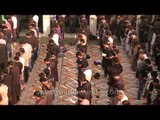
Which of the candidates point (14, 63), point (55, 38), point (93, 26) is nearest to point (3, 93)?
point (14, 63)

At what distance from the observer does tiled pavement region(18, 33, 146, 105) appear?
40.3ft

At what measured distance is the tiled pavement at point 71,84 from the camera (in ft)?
40.3

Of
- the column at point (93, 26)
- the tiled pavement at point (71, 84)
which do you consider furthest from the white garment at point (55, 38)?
the column at point (93, 26)

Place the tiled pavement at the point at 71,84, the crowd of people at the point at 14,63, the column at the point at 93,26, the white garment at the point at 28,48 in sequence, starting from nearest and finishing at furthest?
the crowd of people at the point at 14,63 → the tiled pavement at the point at 71,84 → the white garment at the point at 28,48 → the column at the point at 93,26

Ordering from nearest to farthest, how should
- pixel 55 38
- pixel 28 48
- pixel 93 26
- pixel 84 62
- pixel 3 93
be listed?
pixel 3 93 → pixel 84 62 → pixel 28 48 → pixel 55 38 → pixel 93 26

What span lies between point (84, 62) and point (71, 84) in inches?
74.1

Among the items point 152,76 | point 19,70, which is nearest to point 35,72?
point 19,70

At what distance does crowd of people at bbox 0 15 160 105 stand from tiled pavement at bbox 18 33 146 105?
0.75ft

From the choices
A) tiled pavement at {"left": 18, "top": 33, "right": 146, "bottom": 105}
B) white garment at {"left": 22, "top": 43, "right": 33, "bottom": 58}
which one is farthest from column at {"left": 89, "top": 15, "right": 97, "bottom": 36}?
white garment at {"left": 22, "top": 43, "right": 33, "bottom": 58}

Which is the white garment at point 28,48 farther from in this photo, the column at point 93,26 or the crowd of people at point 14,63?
the column at point 93,26

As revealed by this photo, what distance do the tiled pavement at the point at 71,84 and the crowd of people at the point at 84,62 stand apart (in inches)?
9.0

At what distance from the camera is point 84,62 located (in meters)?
11.6

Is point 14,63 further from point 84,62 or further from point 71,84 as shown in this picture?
point 71,84
